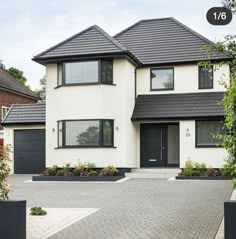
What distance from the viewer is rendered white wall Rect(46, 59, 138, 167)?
22516 mm

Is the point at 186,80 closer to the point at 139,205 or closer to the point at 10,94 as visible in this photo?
the point at 139,205

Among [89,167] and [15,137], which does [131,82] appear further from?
[15,137]

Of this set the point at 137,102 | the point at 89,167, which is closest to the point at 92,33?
the point at 137,102

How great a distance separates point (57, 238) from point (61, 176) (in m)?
13.1

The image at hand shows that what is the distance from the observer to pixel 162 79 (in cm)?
2484

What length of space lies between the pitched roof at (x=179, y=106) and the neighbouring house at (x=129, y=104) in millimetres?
48

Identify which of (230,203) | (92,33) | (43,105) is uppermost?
(92,33)

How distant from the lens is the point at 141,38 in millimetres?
26922

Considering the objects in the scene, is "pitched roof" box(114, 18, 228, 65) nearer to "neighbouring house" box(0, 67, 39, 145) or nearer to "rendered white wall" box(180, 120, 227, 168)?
"rendered white wall" box(180, 120, 227, 168)

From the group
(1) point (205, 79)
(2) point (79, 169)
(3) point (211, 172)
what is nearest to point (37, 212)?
(2) point (79, 169)

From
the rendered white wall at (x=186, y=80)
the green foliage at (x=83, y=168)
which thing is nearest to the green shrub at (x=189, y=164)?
the rendered white wall at (x=186, y=80)

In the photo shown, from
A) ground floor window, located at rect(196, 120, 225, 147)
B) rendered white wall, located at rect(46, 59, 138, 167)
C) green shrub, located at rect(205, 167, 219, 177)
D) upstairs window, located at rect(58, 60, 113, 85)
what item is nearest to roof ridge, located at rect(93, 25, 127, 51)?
rendered white wall, located at rect(46, 59, 138, 167)

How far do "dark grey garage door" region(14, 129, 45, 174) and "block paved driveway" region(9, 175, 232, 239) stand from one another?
505 centimetres

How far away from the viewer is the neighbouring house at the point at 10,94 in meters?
35.0
